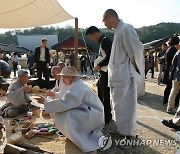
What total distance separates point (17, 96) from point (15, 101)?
0.40 ft

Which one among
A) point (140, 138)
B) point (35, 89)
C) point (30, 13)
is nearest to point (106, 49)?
point (140, 138)

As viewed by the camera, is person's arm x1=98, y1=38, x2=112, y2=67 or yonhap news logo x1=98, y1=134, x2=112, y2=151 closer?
yonhap news logo x1=98, y1=134, x2=112, y2=151

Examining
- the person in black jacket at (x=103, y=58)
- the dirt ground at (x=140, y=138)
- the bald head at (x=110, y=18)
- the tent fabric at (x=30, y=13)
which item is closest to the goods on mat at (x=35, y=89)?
the tent fabric at (x=30, y=13)

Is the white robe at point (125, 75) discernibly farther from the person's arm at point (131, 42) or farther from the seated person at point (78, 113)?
the seated person at point (78, 113)

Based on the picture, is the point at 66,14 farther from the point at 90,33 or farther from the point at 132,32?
the point at 132,32

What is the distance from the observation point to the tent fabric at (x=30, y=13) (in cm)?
584

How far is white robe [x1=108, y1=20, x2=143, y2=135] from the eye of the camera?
11.2 feet

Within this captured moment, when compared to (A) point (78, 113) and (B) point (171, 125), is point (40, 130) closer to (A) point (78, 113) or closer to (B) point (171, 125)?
(A) point (78, 113)

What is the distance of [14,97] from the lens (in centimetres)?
471

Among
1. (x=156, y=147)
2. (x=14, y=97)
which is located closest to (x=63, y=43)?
(x=14, y=97)

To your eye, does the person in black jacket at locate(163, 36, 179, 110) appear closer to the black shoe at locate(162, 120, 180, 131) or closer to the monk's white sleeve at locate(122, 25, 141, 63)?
the black shoe at locate(162, 120, 180, 131)

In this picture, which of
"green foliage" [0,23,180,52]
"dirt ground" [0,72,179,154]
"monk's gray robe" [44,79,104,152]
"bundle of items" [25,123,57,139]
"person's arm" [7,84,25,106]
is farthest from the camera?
"green foliage" [0,23,180,52]

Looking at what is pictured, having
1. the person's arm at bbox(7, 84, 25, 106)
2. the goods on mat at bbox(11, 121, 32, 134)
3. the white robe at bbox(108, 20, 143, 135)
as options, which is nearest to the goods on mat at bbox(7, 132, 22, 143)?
the goods on mat at bbox(11, 121, 32, 134)

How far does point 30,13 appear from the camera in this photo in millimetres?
6645
